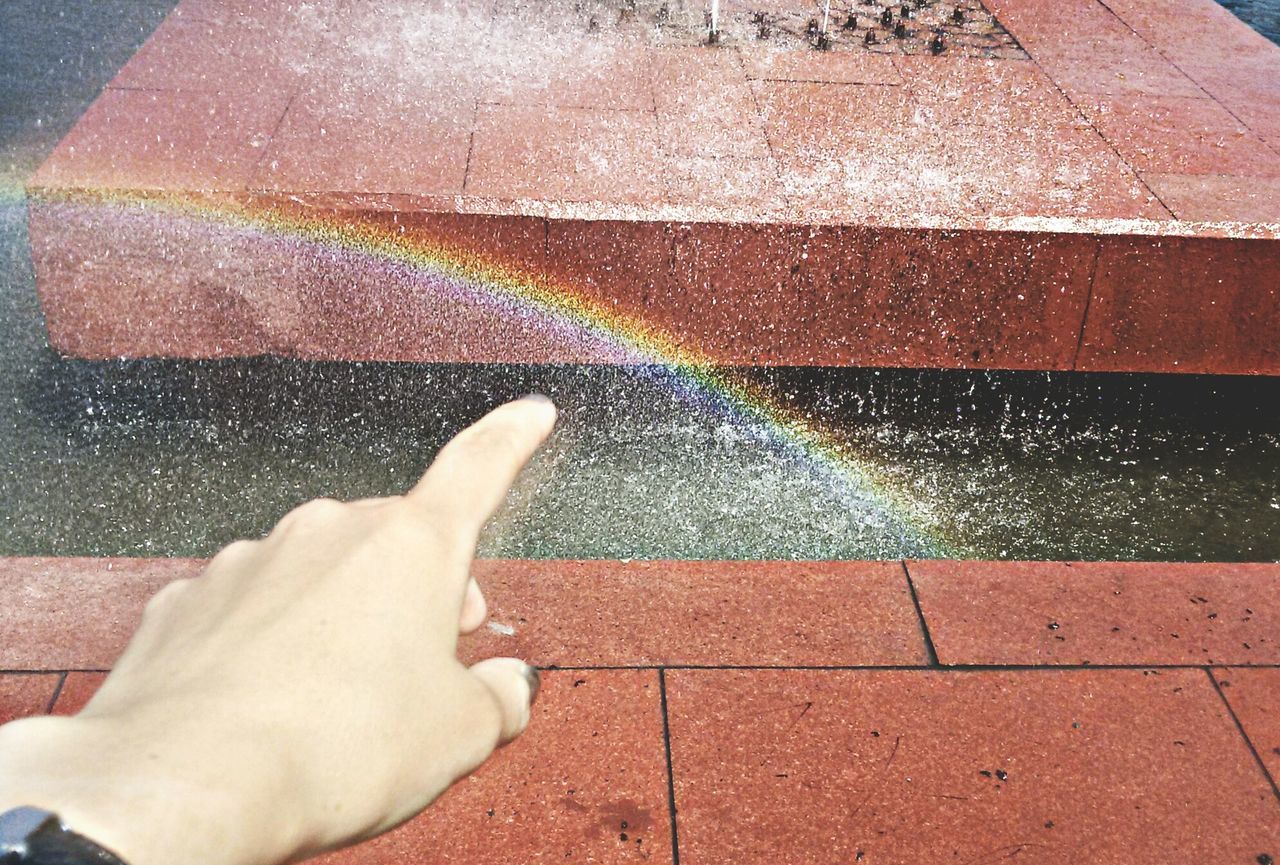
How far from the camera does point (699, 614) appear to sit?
11.1 feet

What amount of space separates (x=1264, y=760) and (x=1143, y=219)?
289 centimetres

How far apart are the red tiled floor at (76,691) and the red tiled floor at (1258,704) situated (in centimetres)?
312

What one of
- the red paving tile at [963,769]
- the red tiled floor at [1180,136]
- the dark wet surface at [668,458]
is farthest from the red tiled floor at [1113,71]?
the red paving tile at [963,769]

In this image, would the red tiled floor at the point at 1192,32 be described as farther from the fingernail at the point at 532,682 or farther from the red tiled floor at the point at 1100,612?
the fingernail at the point at 532,682

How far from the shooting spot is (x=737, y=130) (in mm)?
5711

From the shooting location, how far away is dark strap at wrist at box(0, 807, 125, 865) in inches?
28.2

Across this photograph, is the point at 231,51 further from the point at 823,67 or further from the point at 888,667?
the point at 888,667

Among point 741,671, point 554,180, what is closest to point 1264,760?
point 741,671

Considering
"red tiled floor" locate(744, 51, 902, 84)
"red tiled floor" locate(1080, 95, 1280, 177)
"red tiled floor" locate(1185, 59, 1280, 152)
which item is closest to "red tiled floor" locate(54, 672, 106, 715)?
"red tiled floor" locate(744, 51, 902, 84)

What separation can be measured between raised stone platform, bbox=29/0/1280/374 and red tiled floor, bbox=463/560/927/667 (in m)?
1.83

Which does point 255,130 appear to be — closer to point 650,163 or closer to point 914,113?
point 650,163

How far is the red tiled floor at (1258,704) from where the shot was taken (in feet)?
9.78

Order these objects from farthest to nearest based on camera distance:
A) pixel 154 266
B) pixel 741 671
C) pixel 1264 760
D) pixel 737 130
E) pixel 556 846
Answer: pixel 737 130
pixel 154 266
pixel 741 671
pixel 1264 760
pixel 556 846

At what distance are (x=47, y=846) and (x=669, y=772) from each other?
2.23 m
